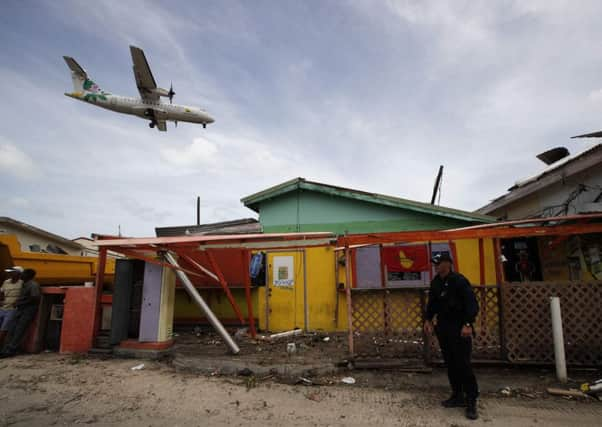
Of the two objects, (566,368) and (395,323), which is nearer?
(566,368)

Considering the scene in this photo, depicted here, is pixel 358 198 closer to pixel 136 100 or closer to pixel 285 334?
pixel 285 334

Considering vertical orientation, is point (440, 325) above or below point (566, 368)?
above

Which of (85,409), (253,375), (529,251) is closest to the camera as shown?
(85,409)

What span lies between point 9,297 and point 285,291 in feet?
21.5

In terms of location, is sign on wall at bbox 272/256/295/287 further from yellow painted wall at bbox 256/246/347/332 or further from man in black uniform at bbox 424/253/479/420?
man in black uniform at bbox 424/253/479/420

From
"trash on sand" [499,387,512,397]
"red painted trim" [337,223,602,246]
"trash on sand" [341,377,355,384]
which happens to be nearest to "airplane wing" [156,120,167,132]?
"red painted trim" [337,223,602,246]

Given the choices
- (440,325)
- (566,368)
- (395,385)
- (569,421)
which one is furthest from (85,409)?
(566,368)

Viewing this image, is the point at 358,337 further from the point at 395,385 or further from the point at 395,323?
the point at 395,385

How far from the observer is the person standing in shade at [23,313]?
7213mm

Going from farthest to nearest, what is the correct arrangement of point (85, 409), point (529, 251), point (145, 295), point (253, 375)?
1. point (529, 251)
2. point (145, 295)
3. point (253, 375)
4. point (85, 409)

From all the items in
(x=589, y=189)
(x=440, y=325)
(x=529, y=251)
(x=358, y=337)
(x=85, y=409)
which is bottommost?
(x=85, y=409)

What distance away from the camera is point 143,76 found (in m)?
17.6

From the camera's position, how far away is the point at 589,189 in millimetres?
7559

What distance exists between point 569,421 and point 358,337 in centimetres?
337
